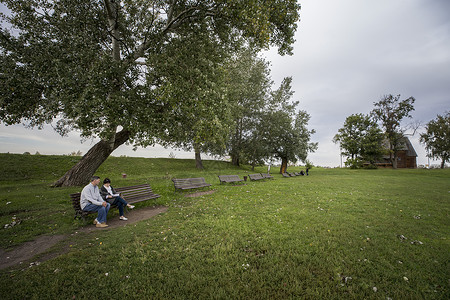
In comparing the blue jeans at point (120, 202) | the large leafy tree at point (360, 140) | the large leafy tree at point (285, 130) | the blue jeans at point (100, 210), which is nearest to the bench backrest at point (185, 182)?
the blue jeans at point (120, 202)

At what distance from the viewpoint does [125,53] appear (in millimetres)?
13117

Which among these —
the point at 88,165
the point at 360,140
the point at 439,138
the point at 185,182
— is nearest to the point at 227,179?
the point at 185,182

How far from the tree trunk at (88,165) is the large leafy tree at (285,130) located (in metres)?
24.0

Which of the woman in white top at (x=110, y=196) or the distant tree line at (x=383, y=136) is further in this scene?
the distant tree line at (x=383, y=136)

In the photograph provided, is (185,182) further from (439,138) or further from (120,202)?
(439,138)

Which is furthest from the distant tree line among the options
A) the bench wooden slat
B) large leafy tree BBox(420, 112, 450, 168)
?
the bench wooden slat

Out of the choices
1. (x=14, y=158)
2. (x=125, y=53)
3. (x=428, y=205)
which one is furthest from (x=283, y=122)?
(x=14, y=158)

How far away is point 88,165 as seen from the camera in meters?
14.0

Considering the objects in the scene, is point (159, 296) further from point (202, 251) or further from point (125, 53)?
point (125, 53)

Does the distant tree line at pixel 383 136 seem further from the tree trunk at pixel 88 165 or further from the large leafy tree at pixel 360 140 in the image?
the tree trunk at pixel 88 165

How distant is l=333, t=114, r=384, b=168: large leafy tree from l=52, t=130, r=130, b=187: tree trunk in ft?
177

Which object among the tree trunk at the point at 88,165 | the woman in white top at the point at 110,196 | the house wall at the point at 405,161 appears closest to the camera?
the woman in white top at the point at 110,196

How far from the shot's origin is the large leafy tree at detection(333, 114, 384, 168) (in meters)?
47.4

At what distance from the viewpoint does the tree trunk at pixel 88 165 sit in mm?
13883
